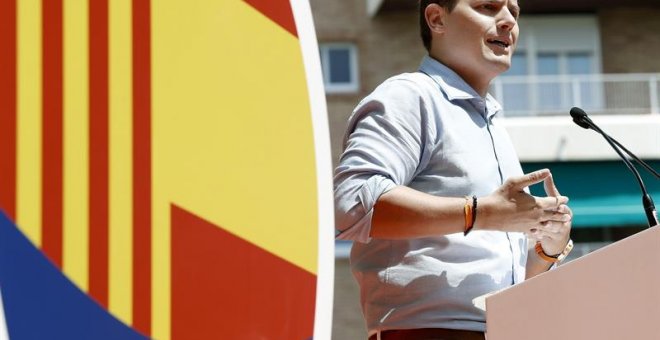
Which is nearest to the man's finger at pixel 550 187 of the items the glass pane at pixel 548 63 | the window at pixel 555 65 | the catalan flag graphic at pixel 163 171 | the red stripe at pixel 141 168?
the catalan flag graphic at pixel 163 171

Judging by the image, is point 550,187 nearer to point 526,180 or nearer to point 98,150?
point 526,180

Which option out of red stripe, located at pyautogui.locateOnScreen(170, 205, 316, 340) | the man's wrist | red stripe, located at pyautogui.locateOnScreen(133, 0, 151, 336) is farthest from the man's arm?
red stripe, located at pyautogui.locateOnScreen(133, 0, 151, 336)

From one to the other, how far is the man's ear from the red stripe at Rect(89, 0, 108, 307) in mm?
1024

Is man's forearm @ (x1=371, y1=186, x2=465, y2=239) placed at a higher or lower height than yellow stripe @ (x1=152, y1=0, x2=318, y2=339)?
lower

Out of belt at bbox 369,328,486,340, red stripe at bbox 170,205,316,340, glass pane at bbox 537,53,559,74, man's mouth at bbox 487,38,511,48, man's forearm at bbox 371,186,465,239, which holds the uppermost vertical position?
man's mouth at bbox 487,38,511,48

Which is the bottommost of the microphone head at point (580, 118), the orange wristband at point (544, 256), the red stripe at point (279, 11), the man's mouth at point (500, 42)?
the orange wristband at point (544, 256)

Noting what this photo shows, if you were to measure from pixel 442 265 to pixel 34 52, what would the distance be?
3.01 feet

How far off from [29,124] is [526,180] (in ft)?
2.82

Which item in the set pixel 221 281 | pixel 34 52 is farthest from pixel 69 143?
pixel 221 281

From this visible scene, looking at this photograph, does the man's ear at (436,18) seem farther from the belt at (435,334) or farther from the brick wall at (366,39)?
the brick wall at (366,39)

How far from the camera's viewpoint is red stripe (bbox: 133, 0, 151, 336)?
1.66m

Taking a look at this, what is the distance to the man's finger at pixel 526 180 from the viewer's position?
2.14 meters

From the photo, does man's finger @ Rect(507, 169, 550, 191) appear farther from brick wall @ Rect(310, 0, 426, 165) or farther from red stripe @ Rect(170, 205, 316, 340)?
brick wall @ Rect(310, 0, 426, 165)

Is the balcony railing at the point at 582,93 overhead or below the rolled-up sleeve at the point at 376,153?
below
